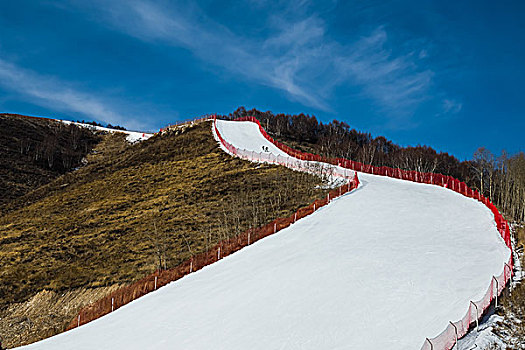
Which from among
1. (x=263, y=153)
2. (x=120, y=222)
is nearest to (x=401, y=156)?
(x=263, y=153)

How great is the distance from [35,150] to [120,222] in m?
48.4

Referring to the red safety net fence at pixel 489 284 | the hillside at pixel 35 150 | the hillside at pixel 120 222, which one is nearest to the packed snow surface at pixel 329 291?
the red safety net fence at pixel 489 284

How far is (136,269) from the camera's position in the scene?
22281 mm

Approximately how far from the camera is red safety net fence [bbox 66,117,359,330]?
1792 cm

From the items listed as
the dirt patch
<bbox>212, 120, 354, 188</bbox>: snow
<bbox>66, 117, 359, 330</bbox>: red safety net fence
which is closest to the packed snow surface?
<bbox>66, 117, 359, 330</bbox>: red safety net fence

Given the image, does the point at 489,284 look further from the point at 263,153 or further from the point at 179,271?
the point at 263,153

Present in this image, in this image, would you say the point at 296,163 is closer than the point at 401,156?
Yes

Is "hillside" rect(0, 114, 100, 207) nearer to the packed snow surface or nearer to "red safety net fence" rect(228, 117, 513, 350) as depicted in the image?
"red safety net fence" rect(228, 117, 513, 350)

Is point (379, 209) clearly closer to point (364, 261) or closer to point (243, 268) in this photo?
point (364, 261)

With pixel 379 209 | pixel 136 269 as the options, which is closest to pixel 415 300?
pixel 379 209

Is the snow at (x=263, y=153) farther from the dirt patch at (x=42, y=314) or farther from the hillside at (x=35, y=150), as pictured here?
the hillside at (x=35, y=150)

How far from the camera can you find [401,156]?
80938 millimetres

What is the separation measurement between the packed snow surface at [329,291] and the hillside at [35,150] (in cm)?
4160

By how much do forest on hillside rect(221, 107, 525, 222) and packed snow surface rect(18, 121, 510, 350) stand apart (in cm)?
2202
